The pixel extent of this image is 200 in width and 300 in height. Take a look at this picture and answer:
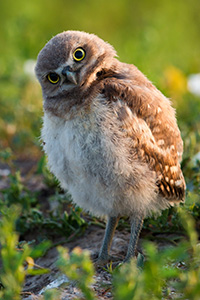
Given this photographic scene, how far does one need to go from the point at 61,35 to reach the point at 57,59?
9.8 inches

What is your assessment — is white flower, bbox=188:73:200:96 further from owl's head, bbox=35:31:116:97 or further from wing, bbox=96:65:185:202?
owl's head, bbox=35:31:116:97

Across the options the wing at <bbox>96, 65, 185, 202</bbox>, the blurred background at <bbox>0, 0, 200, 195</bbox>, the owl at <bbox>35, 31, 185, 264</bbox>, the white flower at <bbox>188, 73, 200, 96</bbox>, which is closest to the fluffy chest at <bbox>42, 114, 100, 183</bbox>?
the owl at <bbox>35, 31, 185, 264</bbox>

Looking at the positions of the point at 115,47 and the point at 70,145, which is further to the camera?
the point at 115,47

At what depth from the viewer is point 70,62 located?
11.6ft

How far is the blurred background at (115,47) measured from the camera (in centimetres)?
546

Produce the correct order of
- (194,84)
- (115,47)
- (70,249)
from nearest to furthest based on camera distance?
1. (70,249)
2. (194,84)
3. (115,47)

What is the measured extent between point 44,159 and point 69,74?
1232 mm

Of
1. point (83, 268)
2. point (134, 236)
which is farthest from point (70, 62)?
point (83, 268)

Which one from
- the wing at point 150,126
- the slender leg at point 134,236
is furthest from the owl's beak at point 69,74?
the slender leg at point 134,236

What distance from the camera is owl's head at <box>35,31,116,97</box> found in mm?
3496

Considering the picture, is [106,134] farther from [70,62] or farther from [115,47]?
[115,47]

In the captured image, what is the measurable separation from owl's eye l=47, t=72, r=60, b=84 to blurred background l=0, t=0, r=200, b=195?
1063mm

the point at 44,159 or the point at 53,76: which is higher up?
the point at 53,76

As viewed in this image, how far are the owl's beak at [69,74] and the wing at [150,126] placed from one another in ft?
0.71
